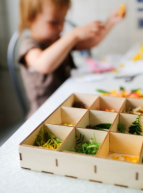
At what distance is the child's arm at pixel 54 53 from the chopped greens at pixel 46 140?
98 centimetres

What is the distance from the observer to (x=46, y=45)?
2.02 metres

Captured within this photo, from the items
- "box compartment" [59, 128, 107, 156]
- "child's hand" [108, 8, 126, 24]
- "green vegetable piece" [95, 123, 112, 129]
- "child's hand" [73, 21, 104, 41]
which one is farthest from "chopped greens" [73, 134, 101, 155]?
"child's hand" [108, 8, 126, 24]

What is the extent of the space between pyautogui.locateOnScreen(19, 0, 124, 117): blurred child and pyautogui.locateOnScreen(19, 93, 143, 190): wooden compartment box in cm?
83

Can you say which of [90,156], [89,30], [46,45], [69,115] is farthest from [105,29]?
[90,156]

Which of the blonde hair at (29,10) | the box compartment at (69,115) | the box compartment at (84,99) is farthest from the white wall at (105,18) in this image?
the box compartment at (69,115)

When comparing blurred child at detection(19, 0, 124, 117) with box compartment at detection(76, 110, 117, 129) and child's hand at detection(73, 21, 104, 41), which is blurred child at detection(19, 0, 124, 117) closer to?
child's hand at detection(73, 21, 104, 41)

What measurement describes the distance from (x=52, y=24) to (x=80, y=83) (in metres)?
0.52

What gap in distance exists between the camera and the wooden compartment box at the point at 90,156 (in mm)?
784

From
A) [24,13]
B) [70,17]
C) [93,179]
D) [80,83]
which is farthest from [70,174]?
[70,17]

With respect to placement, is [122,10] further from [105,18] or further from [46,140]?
[46,140]

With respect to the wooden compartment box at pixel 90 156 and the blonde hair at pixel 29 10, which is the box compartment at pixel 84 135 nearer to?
the wooden compartment box at pixel 90 156

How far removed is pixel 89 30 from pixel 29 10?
1.45 feet

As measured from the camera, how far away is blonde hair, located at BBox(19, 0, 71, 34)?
6.37 ft

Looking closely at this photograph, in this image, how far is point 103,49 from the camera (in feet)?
7.71
